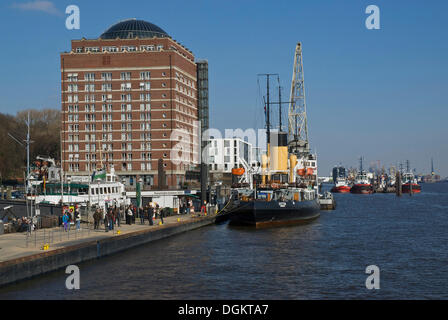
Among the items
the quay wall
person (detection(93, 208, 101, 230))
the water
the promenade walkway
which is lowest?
the water

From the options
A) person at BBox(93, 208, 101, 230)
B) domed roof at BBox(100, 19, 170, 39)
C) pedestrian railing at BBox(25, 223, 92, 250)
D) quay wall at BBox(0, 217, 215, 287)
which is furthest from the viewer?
domed roof at BBox(100, 19, 170, 39)

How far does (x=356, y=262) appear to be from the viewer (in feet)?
132

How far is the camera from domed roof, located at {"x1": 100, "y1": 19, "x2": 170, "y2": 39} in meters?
136

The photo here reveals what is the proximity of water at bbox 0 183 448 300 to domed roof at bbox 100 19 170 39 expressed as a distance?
291 feet

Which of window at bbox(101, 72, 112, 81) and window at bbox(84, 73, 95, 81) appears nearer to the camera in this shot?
window at bbox(101, 72, 112, 81)

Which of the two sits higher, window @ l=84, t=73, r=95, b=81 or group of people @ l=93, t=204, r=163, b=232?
window @ l=84, t=73, r=95, b=81

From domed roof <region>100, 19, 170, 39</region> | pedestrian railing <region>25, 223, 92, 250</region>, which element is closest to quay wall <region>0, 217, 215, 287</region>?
pedestrian railing <region>25, 223, 92, 250</region>

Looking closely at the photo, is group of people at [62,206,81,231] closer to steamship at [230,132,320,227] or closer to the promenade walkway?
the promenade walkway

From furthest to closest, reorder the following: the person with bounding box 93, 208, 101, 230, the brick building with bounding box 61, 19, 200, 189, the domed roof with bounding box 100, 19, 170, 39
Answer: the domed roof with bounding box 100, 19, 170, 39 → the brick building with bounding box 61, 19, 200, 189 → the person with bounding box 93, 208, 101, 230

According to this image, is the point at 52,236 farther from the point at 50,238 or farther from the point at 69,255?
the point at 69,255

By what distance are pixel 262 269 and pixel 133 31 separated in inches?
4310

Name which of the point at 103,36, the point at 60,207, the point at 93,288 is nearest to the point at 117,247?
the point at 93,288

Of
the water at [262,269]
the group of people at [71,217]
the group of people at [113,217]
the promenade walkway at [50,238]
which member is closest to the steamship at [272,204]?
the water at [262,269]

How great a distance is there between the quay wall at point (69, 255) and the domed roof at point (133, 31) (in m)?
92.5
